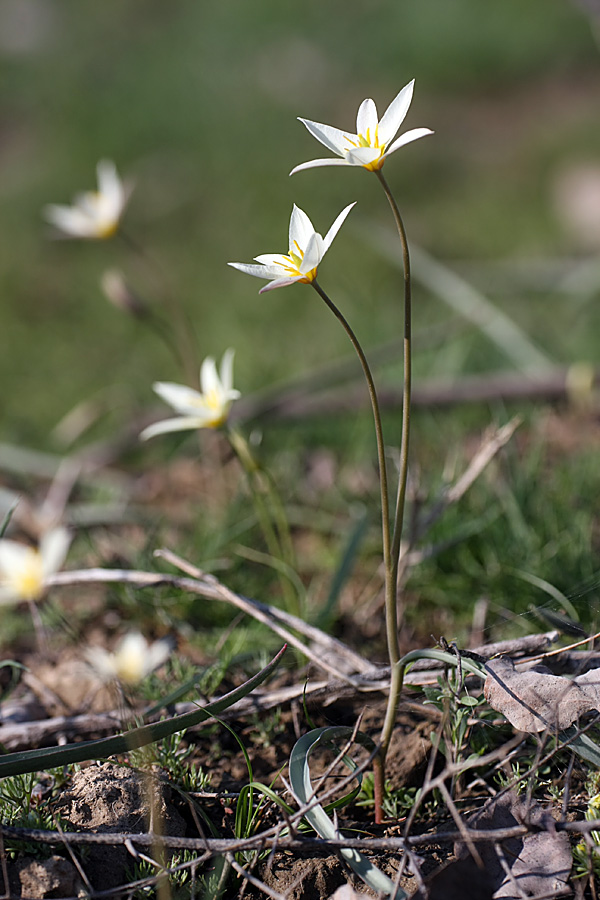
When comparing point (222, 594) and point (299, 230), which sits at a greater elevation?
point (299, 230)

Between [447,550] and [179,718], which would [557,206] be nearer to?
[447,550]

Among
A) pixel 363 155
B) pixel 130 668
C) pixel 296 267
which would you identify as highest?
pixel 363 155

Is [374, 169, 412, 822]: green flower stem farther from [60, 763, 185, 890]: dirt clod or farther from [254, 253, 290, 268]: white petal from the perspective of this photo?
[60, 763, 185, 890]: dirt clod

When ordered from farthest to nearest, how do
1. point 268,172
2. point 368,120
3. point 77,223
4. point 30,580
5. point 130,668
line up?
point 268,172 → point 77,223 → point 30,580 → point 130,668 → point 368,120

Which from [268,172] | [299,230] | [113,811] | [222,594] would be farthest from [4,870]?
[268,172]

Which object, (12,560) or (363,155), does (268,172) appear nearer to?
(12,560)

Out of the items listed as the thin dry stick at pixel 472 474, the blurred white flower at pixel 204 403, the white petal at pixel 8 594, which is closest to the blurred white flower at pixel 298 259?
the blurred white flower at pixel 204 403

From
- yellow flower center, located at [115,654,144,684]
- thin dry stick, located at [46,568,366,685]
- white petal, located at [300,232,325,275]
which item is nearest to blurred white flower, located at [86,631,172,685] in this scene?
yellow flower center, located at [115,654,144,684]
